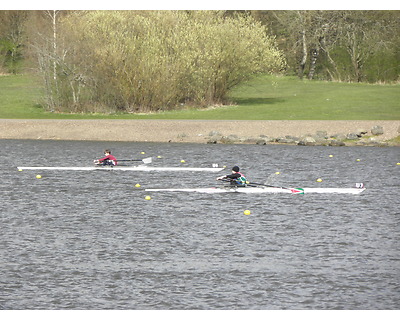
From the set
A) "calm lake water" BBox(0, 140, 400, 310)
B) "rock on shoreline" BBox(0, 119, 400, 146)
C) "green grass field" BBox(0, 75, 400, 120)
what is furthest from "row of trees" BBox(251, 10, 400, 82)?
"calm lake water" BBox(0, 140, 400, 310)

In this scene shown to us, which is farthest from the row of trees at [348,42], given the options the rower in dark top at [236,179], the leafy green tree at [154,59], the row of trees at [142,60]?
the rower in dark top at [236,179]

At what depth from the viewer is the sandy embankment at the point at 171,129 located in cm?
5822

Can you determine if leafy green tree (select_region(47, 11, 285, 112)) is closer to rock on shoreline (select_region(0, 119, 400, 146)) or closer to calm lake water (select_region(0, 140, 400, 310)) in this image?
rock on shoreline (select_region(0, 119, 400, 146))

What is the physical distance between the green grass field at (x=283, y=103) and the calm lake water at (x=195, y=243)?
19.5 meters

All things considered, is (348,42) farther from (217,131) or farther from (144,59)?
(217,131)

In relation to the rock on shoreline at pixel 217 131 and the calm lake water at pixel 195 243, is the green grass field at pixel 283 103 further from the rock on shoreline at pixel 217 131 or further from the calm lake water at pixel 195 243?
the calm lake water at pixel 195 243

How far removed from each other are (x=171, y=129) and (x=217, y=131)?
3.40 metres

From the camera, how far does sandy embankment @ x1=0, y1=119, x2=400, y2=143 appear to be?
58.2 meters

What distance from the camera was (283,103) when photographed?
236ft

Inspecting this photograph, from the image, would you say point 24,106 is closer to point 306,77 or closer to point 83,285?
point 306,77

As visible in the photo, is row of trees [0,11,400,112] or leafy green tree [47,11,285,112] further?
row of trees [0,11,400,112]

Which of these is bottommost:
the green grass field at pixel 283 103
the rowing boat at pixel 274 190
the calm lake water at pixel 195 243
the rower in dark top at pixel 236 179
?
the calm lake water at pixel 195 243

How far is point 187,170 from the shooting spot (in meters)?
43.0

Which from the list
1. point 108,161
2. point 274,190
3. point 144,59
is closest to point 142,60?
point 144,59
